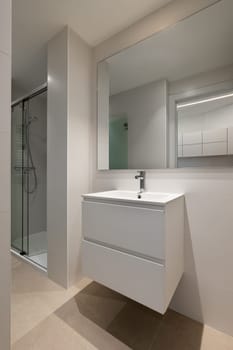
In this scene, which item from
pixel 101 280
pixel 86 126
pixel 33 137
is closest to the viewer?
pixel 101 280

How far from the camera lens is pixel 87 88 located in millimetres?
1770

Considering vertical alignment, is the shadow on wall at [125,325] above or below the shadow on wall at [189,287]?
below

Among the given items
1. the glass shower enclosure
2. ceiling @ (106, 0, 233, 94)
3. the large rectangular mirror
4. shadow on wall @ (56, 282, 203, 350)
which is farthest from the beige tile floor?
ceiling @ (106, 0, 233, 94)

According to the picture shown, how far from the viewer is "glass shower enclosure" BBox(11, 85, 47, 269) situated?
90.3 inches

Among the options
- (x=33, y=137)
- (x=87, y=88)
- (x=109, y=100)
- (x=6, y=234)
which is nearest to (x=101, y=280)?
(x=6, y=234)

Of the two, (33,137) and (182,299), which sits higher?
(33,137)

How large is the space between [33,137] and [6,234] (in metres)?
2.22

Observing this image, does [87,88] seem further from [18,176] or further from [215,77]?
[18,176]

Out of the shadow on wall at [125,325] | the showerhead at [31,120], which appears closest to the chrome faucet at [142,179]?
the shadow on wall at [125,325]

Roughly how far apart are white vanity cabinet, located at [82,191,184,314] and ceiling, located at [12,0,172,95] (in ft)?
4.67

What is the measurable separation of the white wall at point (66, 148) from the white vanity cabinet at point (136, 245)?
1.32 ft

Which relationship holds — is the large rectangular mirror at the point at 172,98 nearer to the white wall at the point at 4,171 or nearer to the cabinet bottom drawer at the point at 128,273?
the cabinet bottom drawer at the point at 128,273

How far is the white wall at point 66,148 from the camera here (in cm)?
158

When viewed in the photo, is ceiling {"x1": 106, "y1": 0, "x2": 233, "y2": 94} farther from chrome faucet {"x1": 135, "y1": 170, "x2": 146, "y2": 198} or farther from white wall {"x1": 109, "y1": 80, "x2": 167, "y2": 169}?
chrome faucet {"x1": 135, "y1": 170, "x2": 146, "y2": 198}
